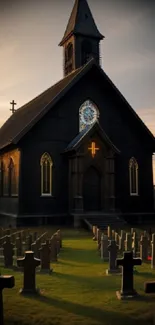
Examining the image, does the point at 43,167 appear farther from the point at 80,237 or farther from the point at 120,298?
the point at 120,298

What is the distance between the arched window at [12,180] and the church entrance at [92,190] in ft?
15.7

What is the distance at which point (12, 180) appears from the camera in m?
26.1

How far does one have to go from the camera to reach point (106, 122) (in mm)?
26516

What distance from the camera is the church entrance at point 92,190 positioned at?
24953 millimetres

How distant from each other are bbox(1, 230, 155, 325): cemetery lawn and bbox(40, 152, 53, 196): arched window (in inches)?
538

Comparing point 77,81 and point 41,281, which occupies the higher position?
point 77,81

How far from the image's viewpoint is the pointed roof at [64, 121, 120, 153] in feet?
76.8

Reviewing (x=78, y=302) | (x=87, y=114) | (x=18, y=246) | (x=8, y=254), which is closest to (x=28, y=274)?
(x=78, y=302)

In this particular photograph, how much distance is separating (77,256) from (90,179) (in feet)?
41.1

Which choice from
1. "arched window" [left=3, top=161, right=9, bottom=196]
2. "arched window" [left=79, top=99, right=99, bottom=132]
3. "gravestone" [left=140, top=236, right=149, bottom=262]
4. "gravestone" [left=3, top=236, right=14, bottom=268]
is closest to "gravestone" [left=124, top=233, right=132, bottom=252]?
"gravestone" [left=140, top=236, right=149, bottom=262]

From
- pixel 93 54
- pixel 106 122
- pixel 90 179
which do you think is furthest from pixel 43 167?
pixel 93 54

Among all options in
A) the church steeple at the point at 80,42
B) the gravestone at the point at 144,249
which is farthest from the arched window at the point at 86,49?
the gravestone at the point at 144,249

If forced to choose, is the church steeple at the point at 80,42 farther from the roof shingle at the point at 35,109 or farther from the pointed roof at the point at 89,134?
the pointed roof at the point at 89,134

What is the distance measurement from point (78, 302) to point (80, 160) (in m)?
16.9
